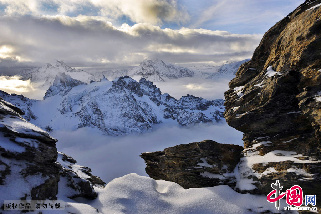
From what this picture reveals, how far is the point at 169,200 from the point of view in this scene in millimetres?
18922

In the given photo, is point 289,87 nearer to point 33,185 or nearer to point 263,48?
point 263,48

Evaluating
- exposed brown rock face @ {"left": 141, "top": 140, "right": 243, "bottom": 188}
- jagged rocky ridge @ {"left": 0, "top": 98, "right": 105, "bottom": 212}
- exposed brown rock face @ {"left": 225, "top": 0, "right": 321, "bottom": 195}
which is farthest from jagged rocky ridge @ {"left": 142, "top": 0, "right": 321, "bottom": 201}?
jagged rocky ridge @ {"left": 0, "top": 98, "right": 105, "bottom": 212}

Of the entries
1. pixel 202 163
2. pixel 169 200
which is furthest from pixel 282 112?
pixel 169 200

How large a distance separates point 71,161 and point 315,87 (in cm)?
2842

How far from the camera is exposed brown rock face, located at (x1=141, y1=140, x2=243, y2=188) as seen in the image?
22.0 metres

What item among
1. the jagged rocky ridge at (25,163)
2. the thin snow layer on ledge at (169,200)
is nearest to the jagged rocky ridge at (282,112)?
the thin snow layer on ledge at (169,200)

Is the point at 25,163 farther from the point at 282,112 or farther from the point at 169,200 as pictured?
the point at 282,112

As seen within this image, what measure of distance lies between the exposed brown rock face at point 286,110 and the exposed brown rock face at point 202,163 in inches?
61.3

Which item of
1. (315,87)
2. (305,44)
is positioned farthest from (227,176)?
(305,44)

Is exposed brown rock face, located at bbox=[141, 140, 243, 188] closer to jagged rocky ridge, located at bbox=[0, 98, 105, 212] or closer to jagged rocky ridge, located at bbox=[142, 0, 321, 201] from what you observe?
jagged rocky ridge, located at bbox=[142, 0, 321, 201]

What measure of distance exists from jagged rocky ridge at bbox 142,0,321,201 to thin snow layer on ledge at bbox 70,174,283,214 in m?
1.52

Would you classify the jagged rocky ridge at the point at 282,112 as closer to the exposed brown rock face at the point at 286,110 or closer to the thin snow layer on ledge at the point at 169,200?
the exposed brown rock face at the point at 286,110

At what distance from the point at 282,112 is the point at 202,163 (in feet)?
33.1

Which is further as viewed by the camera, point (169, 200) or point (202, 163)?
point (202, 163)
